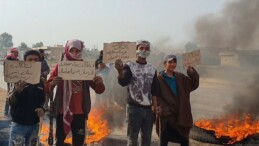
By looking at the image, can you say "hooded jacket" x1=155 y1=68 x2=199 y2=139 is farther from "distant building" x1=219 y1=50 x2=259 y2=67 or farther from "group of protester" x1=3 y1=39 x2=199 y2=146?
"distant building" x1=219 y1=50 x2=259 y2=67

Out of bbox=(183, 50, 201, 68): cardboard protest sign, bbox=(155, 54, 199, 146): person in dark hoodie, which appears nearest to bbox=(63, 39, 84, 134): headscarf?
bbox=(155, 54, 199, 146): person in dark hoodie

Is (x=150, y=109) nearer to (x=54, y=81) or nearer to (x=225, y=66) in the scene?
(x=54, y=81)

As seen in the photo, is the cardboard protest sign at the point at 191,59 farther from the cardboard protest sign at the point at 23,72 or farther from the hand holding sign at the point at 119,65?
the cardboard protest sign at the point at 23,72

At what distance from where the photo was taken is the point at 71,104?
436 centimetres

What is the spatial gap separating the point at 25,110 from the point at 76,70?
85 centimetres

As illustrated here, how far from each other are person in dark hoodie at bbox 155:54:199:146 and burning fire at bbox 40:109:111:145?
7.26 ft

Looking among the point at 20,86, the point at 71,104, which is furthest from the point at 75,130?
the point at 20,86

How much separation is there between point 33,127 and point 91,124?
331cm

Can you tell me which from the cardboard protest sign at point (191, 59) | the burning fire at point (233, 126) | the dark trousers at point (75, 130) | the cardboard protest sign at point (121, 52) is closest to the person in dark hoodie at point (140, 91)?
the cardboard protest sign at point (121, 52)

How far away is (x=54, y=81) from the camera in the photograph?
4168mm

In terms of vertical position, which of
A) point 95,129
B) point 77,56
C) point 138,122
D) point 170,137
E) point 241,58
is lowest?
point 95,129

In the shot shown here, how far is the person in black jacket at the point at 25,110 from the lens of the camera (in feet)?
14.0

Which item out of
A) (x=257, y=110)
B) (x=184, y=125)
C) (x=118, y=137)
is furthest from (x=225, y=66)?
(x=184, y=125)

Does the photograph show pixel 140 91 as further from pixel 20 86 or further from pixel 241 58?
pixel 241 58
